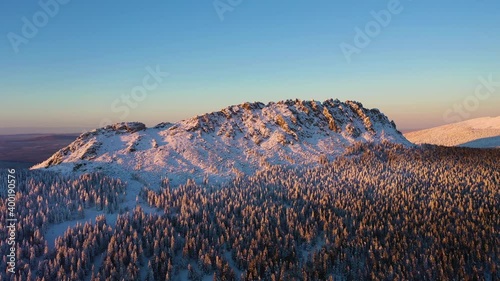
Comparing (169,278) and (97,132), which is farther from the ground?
(97,132)

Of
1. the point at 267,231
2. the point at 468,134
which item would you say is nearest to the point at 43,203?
the point at 267,231

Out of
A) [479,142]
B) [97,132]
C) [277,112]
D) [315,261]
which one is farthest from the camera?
[479,142]

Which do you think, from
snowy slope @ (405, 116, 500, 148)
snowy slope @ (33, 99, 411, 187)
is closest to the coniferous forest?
snowy slope @ (33, 99, 411, 187)

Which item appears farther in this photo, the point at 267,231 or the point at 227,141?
the point at 227,141

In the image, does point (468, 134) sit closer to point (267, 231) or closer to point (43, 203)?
point (267, 231)

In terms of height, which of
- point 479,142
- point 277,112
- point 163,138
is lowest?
point 479,142

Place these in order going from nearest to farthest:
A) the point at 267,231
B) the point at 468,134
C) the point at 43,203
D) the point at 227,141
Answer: the point at 267,231, the point at 43,203, the point at 227,141, the point at 468,134

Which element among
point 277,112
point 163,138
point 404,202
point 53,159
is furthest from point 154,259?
point 277,112

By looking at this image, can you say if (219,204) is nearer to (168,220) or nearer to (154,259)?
(168,220)
